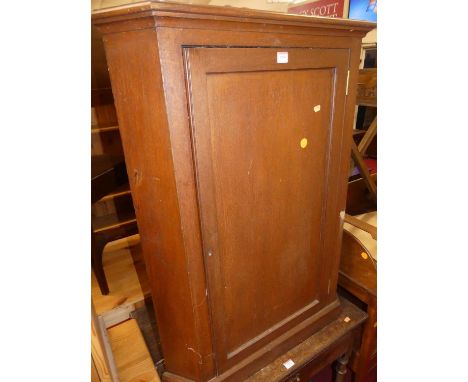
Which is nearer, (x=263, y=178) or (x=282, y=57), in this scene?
(x=282, y=57)

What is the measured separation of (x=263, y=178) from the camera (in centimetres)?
88

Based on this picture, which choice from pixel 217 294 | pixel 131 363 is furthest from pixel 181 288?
pixel 131 363

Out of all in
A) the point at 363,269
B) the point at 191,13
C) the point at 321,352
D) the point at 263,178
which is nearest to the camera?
the point at 191,13

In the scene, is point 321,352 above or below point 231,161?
below

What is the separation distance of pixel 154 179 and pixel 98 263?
0.94m

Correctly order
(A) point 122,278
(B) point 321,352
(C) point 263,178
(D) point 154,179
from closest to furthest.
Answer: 1. (D) point 154,179
2. (C) point 263,178
3. (B) point 321,352
4. (A) point 122,278

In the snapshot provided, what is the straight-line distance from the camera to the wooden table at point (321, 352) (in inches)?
44.0

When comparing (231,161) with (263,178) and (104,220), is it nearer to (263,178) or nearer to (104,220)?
(263,178)

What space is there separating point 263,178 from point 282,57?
13.1 inches

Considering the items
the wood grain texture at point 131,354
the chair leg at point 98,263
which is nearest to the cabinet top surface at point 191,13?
the chair leg at point 98,263

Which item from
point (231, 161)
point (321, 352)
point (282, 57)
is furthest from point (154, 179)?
point (321, 352)

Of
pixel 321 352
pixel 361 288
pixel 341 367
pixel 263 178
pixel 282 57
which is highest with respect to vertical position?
pixel 282 57

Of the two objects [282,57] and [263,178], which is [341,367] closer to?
[263,178]

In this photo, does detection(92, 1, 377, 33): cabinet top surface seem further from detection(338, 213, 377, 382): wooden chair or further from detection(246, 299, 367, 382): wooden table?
detection(246, 299, 367, 382): wooden table
